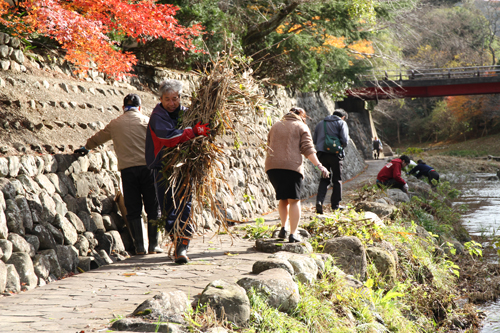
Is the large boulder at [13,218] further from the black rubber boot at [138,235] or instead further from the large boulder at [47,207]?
the black rubber boot at [138,235]

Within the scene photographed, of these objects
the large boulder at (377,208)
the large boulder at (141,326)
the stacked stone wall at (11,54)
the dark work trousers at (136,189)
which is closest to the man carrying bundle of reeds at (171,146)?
the dark work trousers at (136,189)

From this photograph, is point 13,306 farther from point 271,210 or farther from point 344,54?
point 344,54

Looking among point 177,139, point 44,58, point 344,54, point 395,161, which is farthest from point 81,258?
point 344,54

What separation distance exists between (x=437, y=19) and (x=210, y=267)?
1714 inches

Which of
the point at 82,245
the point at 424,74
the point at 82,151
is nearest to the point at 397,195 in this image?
the point at 82,151

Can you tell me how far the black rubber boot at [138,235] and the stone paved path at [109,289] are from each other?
0.13m

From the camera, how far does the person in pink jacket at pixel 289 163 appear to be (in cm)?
549

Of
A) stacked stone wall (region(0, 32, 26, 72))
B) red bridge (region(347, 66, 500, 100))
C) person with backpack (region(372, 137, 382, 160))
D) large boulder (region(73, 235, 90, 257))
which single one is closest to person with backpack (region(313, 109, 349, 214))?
large boulder (region(73, 235, 90, 257))

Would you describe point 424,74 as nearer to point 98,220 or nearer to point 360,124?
point 360,124

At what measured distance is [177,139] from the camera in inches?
180

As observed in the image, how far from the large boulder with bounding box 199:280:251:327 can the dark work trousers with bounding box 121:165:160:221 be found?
2.18 m

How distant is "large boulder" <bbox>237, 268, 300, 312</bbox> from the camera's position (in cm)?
373

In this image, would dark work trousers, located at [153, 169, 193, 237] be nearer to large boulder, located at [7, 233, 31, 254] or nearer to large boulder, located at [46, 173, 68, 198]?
large boulder, located at [46, 173, 68, 198]

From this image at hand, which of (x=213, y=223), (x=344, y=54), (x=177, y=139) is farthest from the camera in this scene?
(x=344, y=54)
